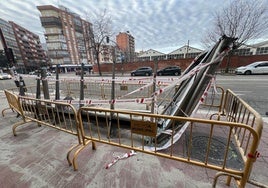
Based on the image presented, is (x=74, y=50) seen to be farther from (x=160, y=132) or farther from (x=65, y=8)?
(x=160, y=132)

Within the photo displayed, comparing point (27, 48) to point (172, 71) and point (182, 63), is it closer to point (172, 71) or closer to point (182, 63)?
point (182, 63)

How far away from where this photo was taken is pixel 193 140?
113 inches

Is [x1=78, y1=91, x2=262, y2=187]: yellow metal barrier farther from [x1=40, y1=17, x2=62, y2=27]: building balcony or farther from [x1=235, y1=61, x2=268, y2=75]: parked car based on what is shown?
[x1=40, y1=17, x2=62, y2=27]: building balcony

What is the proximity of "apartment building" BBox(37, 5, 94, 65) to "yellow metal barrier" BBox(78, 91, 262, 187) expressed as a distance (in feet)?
147

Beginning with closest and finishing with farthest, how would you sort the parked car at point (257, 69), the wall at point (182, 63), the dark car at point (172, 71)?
the parked car at point (257, 69), the dark car at point (172, 71), the wall at point (182, 63)

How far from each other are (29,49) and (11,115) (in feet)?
283

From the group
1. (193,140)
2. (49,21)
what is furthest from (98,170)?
(49,21)

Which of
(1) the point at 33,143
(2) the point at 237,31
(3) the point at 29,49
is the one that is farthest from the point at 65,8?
(1) the point at 33,143

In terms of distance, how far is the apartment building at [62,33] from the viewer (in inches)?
1823

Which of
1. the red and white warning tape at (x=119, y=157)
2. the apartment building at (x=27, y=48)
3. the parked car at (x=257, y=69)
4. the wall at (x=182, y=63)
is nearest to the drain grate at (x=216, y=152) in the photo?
the red and white warning tape at (x=119, y=157)

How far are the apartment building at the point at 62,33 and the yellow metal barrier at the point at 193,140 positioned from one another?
44.7 m

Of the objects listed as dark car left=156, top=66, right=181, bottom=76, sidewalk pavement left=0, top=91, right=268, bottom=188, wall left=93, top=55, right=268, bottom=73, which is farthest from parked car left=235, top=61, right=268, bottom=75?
sidewalk pavement left=0, top=91, right=268, bottom=188

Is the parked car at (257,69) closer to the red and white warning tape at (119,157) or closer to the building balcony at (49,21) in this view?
the red and white warning tape at (119,157)

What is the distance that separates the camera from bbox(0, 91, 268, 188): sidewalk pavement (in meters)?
1.97
